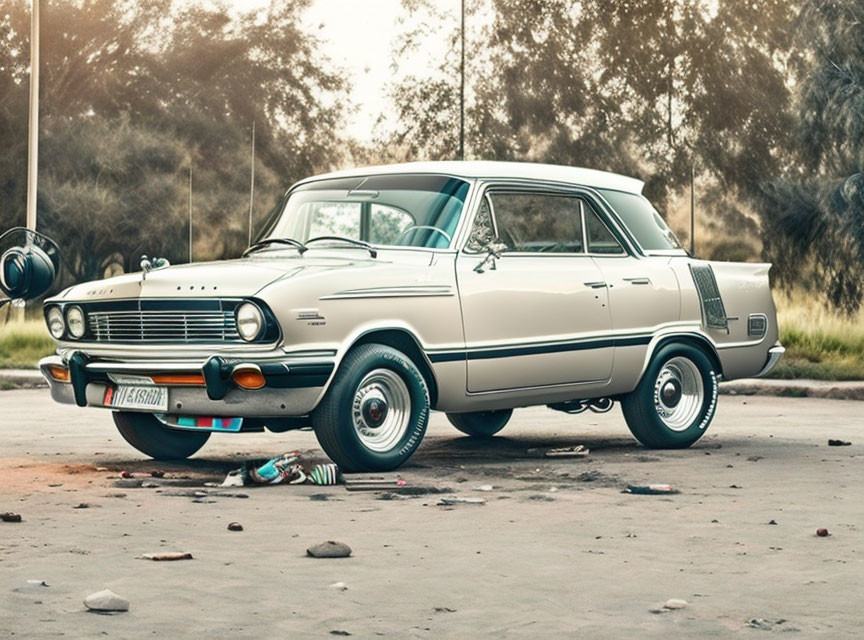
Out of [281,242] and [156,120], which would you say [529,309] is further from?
[156,120]

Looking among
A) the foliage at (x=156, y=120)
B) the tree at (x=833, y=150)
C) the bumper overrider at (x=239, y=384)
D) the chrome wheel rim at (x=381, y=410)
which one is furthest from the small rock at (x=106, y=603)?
the foliage at (x=156, y=120)

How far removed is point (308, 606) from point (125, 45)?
1586 inches

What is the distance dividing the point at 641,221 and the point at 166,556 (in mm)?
6281

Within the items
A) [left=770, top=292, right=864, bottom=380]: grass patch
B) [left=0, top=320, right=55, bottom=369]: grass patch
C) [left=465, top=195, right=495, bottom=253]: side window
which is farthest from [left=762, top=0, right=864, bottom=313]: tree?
[left=465, top=195, right=495, bottom=253]: side window

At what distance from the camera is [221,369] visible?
9578mm

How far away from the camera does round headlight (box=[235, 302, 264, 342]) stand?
9609 mm

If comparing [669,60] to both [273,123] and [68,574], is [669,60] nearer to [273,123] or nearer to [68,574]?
[273,123]

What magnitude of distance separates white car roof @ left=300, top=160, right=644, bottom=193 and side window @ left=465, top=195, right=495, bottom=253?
232 millimetres

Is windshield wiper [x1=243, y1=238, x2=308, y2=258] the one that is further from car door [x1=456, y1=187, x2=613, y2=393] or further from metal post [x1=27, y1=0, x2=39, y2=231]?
metal post [x1=27, y1=0, x2=39, y2=231]

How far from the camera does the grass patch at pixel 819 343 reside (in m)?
21.6

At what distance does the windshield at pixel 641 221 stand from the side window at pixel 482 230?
1.45 metres

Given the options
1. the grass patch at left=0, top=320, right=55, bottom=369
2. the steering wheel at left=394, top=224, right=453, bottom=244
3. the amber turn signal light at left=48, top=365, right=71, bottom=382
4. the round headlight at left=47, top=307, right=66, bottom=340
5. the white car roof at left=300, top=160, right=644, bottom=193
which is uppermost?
the white car roof at left=300, top=160, right=644, bottom=193

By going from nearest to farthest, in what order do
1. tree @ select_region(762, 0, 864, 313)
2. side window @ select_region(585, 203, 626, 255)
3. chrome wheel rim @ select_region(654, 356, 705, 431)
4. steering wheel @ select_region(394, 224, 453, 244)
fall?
steering wheel @ select_region(394, 224, 453, 244), side window @ select_region(585, 203, 626, 255), chrome wheel rim @ select_region(654, 356, 705, 431), tree @ select_region(762, 0, 864, 313)

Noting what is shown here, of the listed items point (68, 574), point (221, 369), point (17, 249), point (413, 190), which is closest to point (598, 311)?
point (413, 190)
